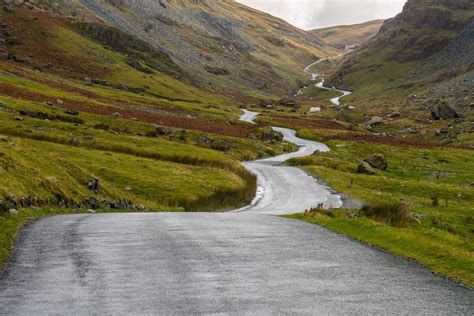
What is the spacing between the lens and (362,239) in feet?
69.4

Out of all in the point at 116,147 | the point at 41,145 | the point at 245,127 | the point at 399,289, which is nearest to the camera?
the point at 399,289

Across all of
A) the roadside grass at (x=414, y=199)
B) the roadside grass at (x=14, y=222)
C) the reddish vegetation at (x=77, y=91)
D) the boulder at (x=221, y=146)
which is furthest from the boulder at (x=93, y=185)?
the reddish vegetation at (x=77, y=91)

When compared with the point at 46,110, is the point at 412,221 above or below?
below

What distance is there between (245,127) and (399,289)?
97661 mm

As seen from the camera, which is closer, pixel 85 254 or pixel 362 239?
pixel 85 254

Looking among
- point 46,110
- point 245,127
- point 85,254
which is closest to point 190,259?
point 85,254

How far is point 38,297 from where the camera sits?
12.5m

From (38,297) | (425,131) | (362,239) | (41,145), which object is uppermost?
(425,131)

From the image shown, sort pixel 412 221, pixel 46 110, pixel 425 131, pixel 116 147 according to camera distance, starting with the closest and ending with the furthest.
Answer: pixel 412 221 → pixel 116 147 → pixel 46 110 → pixel 425 131

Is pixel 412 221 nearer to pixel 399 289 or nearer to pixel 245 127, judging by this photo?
pixel 399 289

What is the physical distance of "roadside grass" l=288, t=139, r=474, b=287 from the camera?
18.2m

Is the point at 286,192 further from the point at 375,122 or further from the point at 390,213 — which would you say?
the point at 375,122

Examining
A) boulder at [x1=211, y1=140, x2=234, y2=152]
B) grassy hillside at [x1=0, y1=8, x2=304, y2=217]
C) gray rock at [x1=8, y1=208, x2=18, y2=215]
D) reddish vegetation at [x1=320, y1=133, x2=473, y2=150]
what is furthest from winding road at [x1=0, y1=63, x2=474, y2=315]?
reddish vegetation at [x1=320, y1=133, x2=473, y2=150]

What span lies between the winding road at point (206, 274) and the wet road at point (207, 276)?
0.10 ft
